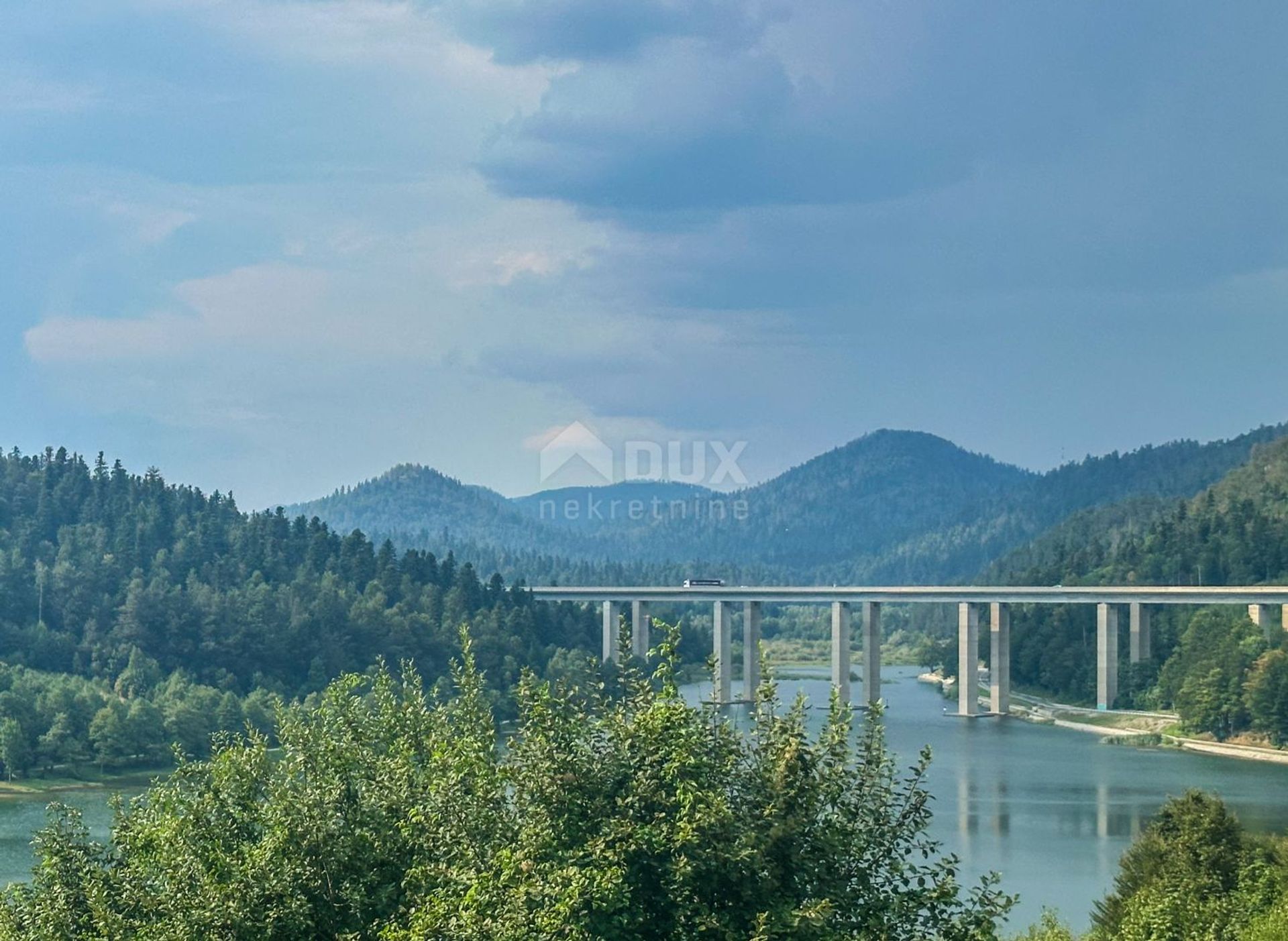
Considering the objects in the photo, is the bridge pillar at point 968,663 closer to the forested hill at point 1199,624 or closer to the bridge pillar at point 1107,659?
the bridge pillar at point 1107,659

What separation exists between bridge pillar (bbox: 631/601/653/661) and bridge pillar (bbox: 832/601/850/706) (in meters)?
→ 12.3

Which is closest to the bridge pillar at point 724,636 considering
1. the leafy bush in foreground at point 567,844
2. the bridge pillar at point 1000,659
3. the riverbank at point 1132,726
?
the riverbank at point 1132,726

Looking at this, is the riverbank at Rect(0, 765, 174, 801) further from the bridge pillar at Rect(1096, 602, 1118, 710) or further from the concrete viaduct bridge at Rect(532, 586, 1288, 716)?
the bridge pillar at Rect(1096, 602, 1118, 710)

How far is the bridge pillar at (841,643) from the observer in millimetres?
88688

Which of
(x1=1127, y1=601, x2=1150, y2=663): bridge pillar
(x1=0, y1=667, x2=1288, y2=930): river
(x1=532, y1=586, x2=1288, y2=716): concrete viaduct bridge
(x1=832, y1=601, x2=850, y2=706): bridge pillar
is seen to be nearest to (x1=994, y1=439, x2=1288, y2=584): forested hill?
(x1=532, y1=586, x2=1288, y2=716): concrete viaduct bridge

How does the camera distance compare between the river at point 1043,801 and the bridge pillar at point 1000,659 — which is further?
the bridge pillar at point 1000,659

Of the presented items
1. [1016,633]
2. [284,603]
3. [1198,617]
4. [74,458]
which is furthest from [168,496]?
[1198,617]

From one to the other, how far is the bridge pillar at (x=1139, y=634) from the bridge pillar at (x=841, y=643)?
14.1 m

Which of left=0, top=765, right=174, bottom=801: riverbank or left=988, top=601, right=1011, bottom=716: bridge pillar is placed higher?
left=988, top=601, right=1011, bottom=716: bridge pillar

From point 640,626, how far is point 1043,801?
178 feet

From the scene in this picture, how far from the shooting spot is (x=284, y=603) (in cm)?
7975

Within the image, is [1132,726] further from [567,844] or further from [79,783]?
[567,844]

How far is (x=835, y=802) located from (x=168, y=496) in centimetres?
8695

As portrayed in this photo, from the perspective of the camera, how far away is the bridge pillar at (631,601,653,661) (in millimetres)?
101188
